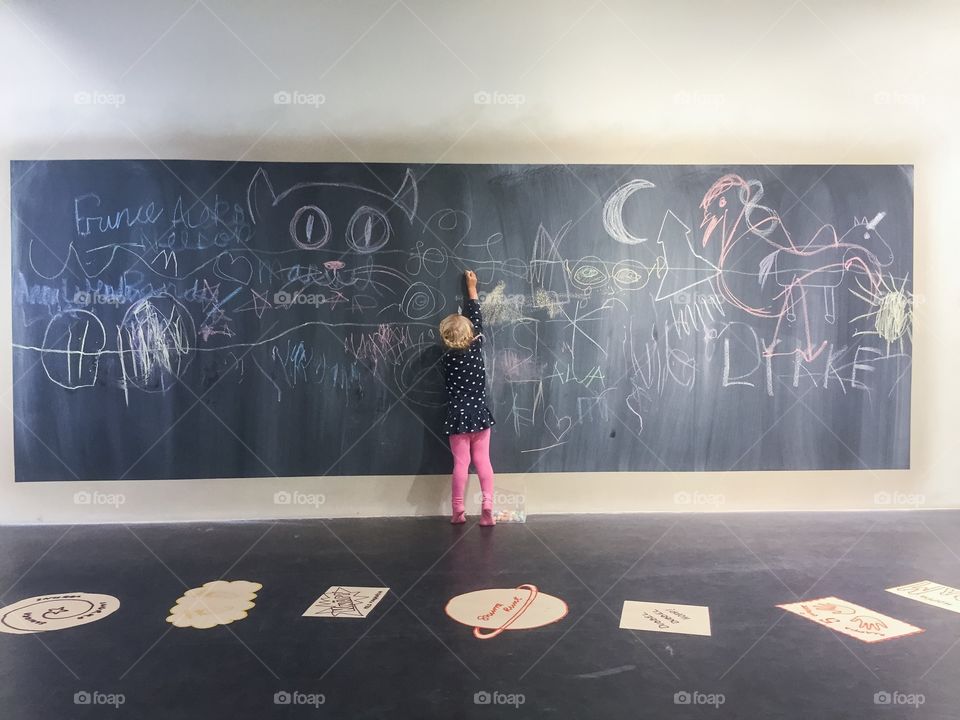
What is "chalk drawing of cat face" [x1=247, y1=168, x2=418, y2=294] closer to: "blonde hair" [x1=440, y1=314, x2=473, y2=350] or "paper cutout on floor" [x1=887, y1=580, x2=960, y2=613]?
"blonde hair" [x1=440, y1=314, x2=473, y2=350]

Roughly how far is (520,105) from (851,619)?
3.43m

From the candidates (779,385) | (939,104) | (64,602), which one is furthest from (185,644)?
(939,104)

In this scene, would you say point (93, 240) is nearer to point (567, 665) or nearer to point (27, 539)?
point (27, 539)

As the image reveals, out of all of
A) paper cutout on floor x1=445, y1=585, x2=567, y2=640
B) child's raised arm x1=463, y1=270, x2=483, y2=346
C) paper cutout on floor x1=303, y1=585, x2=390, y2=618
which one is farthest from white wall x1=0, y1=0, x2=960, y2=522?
paper cutout on floor x1=445, y1=585, x2=567, y2=640

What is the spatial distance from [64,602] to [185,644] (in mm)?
870

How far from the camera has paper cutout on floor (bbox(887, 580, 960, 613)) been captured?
3.34 meters

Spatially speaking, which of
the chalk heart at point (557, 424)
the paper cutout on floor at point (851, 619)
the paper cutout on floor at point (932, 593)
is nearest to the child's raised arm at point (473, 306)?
the chalk heart at point (557, 424)

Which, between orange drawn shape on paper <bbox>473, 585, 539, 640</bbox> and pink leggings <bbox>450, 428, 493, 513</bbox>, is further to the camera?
pink leggings <bbox>450, 428, 493, 513</bbox>

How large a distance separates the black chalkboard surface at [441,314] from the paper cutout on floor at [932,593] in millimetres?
1441

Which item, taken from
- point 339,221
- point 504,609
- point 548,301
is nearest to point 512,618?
point 504,609

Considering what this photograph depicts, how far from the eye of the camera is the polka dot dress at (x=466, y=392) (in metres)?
4.65

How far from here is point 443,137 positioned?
4.88 meters

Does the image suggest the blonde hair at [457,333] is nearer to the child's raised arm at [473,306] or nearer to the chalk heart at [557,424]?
the child's raised arm at [473,306]

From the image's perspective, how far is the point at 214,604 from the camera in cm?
340
